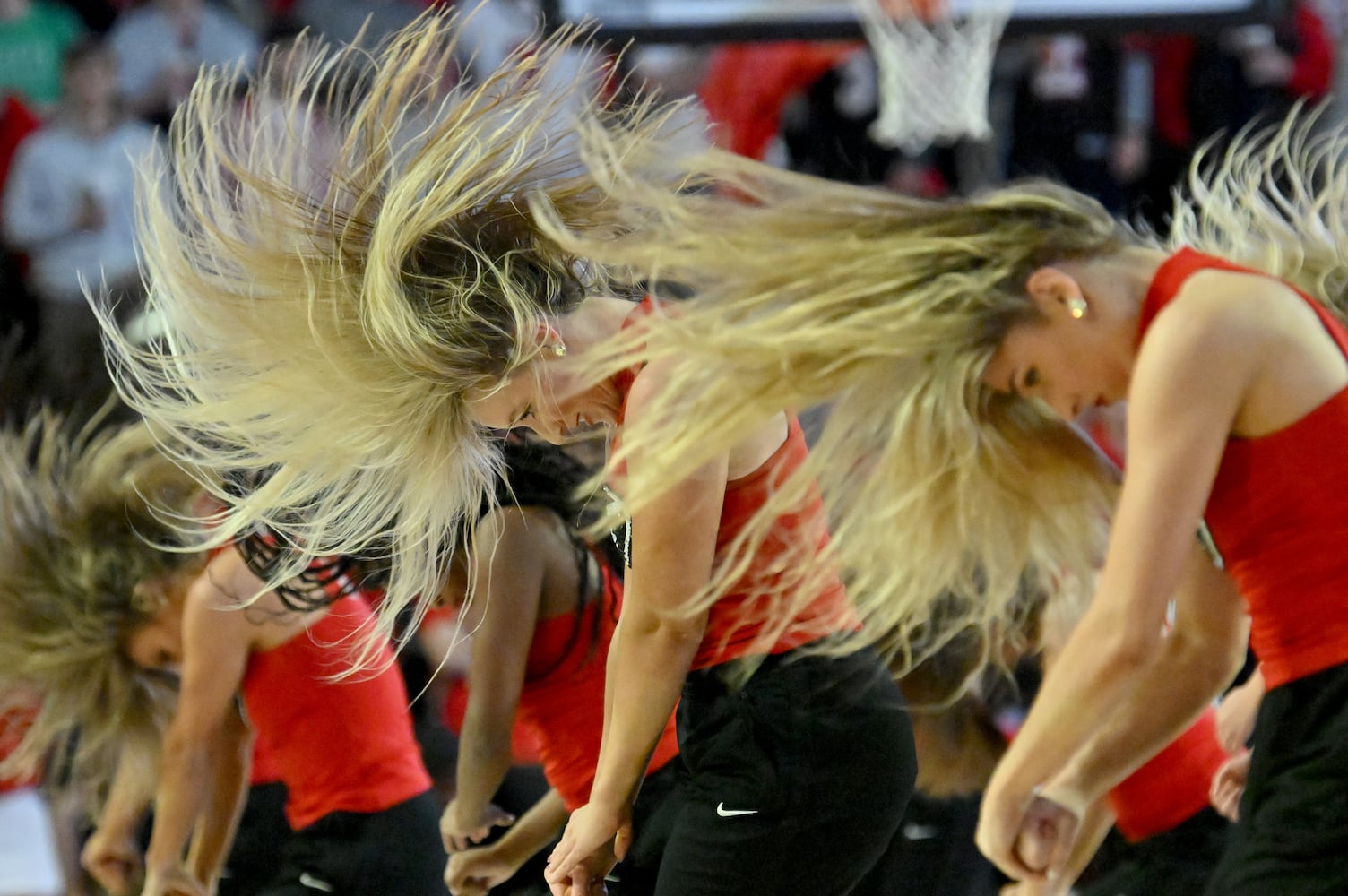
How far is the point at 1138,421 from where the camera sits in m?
1.48

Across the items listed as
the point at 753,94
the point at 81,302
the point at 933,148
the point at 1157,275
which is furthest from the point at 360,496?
the point at 933,148

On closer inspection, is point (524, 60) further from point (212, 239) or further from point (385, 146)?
point (212, 239)

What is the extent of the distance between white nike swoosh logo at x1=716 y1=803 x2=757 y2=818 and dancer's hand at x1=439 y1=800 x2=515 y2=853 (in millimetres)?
688

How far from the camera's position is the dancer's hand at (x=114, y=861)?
10.1 feet

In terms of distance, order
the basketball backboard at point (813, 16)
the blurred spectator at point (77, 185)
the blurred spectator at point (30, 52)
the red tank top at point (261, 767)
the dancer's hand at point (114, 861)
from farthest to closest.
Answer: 1. the blurred spectator at point (30, 52)
2. the blurred spectator at point (77, 185)
3. the basketball backboard at point (813, 16)
4. the red tank top at point (261, 767)
5. the dancer's hand at point (114, 861)

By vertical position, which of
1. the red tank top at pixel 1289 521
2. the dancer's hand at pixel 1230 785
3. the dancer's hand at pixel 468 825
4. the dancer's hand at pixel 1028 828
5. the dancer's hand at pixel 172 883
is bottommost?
the dancer's hand at pixel 172 883

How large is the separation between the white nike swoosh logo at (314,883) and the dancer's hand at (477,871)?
18cm

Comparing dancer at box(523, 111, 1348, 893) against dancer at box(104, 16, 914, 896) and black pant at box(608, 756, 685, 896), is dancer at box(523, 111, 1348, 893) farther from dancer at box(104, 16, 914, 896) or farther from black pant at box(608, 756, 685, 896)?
black pant at box(608, 756, 685, 896)

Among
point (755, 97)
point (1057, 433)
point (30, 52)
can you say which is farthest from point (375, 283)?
point (30, 52)

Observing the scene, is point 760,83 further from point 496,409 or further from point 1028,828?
point 1028,828

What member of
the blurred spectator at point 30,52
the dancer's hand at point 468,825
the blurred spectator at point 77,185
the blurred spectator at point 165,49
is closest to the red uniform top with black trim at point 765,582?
the dancer's hand at point 468,825

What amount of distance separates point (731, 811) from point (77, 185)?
3.84m

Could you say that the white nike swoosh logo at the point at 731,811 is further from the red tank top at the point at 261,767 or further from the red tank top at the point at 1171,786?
the red tank top at the point at 261,767

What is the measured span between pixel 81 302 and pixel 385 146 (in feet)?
7.82
